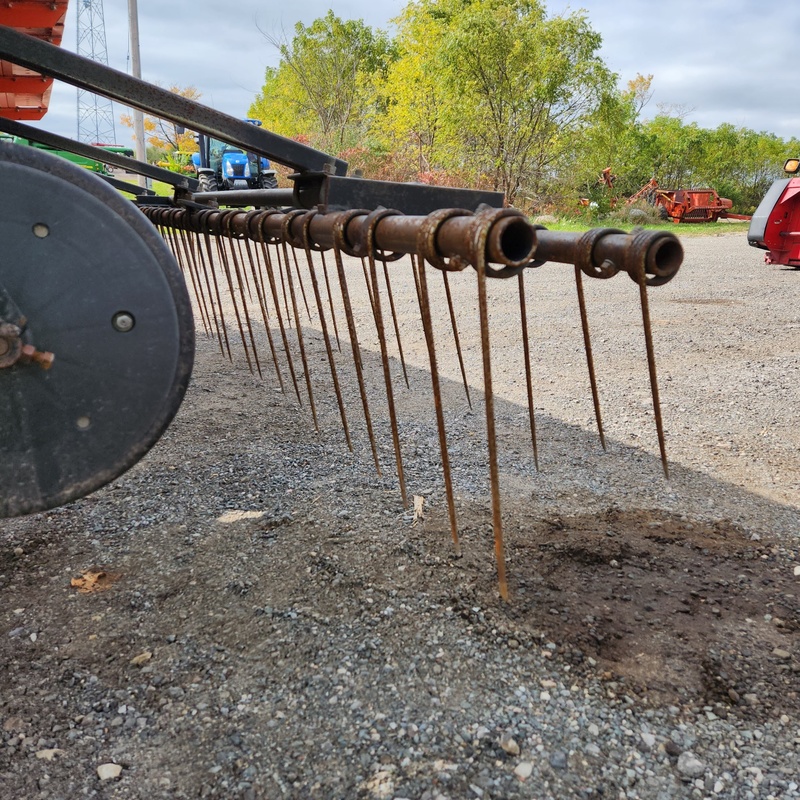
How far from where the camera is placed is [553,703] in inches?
58.6

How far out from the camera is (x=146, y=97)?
1865 millimetres

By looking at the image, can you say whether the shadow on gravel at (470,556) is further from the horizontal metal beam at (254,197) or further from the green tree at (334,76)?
the green tree at (334,76)

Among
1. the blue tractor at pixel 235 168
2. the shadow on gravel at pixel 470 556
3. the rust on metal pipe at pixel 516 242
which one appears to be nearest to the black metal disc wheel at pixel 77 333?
the rust on metal pipe at pixel 516 242

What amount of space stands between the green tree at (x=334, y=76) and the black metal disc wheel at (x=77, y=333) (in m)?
23.8

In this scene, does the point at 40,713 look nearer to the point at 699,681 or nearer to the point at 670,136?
the point at 699,681

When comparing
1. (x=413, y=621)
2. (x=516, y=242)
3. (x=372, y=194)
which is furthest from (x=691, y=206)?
(x=516, y=242)

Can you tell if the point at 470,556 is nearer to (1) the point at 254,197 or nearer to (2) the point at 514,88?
(1) the point at 254,197

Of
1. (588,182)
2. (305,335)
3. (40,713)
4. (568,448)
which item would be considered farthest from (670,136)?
(40,713)

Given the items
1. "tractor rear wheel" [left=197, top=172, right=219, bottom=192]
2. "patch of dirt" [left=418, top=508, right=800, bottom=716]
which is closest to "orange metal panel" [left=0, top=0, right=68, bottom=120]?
"tractor rear wheel" [left=197, top=172, right=219, bottom=192]

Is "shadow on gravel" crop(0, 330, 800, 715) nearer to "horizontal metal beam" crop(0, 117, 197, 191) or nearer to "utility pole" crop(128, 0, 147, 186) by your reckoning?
"horizontal metal beam" crop(0, 117, 197, 191)

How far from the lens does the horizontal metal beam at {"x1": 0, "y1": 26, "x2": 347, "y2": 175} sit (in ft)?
5.68

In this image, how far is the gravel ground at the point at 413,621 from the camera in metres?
1.35

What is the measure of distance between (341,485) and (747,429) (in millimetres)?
1914

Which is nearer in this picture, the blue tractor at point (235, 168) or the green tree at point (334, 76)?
the blue tractor at point (235, 168)
